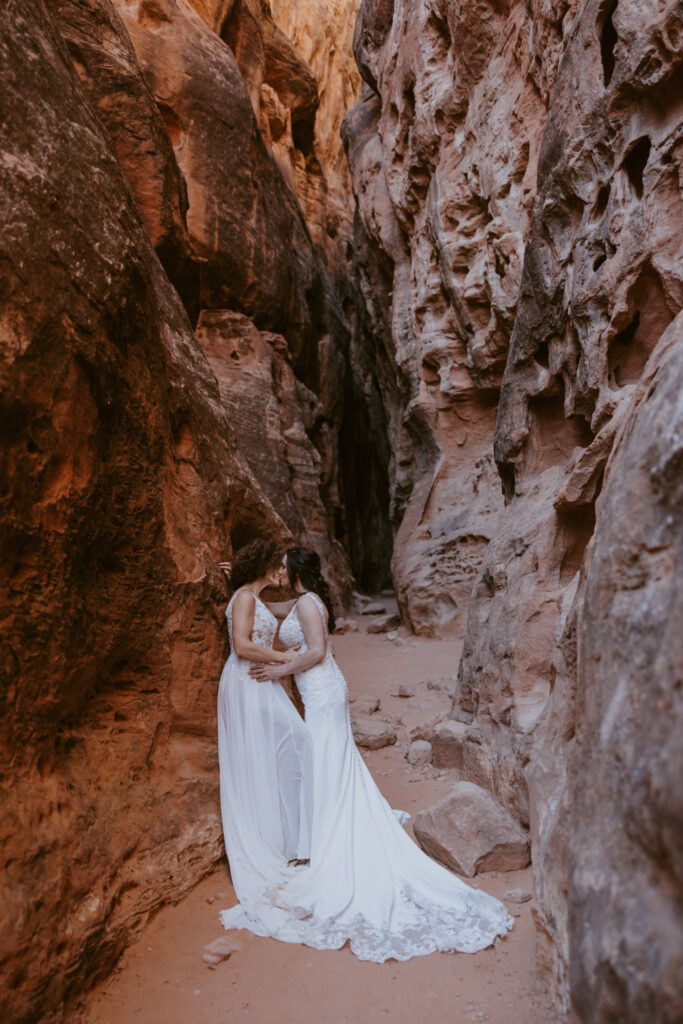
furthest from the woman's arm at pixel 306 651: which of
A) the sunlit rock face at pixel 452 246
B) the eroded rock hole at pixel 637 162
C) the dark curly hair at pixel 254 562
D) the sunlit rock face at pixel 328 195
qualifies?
the sunlit rock face at pixel 328 195

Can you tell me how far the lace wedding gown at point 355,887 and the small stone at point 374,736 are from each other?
2184mm

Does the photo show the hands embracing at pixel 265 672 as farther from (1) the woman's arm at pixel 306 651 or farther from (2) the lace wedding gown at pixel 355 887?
(2) the lace wedding gown at pixel 355 887

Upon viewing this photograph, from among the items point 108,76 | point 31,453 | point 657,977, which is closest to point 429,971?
point 657,977

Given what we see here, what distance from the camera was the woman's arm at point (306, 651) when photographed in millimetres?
4020

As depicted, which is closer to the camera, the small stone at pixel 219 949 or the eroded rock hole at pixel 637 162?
the small stone at pixel 219 949

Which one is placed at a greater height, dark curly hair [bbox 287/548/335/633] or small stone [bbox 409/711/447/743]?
dark curly hair [bbox 287/548/335/633]

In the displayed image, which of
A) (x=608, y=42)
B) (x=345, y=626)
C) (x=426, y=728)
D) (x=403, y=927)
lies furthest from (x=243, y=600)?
(x=345, y=626)

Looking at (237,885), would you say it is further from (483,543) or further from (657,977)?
(483,543)

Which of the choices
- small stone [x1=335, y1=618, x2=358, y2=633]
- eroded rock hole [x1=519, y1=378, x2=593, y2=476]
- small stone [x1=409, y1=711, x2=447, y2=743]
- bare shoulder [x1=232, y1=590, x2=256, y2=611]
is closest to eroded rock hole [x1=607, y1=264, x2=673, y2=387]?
eroded rock hole [x1=519, y1=378, x2=593, y2=476]

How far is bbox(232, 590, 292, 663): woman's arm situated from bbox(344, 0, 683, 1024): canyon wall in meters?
1.59

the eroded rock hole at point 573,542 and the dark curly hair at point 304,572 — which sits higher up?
the eroded rock hole at point 573,542

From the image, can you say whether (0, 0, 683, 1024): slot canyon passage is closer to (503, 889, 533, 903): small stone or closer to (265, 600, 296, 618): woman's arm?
(503, 889, 533, 903): small stone

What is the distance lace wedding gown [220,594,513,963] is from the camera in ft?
10.3

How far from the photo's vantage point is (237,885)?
362cm
